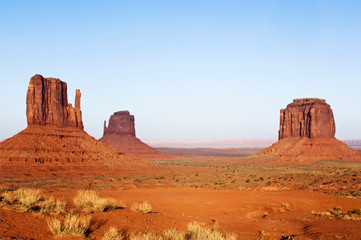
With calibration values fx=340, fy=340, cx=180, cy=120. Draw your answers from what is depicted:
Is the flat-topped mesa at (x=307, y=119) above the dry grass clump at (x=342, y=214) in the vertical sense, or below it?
above

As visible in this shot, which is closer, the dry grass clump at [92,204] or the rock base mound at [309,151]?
the dry grass clump at [92,204]

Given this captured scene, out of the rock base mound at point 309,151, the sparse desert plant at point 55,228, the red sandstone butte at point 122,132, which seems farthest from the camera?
the red sandstone butte at point 122,132

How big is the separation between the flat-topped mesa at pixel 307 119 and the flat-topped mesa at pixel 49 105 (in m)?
69.0

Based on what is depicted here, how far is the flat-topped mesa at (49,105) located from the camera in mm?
59031

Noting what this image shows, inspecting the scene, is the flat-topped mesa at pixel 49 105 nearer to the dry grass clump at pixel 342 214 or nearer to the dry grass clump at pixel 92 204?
the dry grass clump at pixel 92 204

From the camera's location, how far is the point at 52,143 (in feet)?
185

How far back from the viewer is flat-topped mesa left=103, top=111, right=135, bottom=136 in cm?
14388

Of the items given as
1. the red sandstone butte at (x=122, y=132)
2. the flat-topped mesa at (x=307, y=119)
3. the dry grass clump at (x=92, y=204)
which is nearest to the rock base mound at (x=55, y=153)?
the dry grass clump at (x=92, y=204)

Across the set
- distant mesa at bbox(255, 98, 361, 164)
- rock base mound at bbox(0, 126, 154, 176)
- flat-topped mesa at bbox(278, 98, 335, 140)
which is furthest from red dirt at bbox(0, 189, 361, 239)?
flat-topped mesa at bbox(278, 98, 335, 140)

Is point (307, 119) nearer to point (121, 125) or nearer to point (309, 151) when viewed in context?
point (309, 151)

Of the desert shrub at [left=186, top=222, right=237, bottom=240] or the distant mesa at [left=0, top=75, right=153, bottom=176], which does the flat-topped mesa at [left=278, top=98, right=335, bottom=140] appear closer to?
the distant mesa at [left=0, top=75, right=153, bottom=176]

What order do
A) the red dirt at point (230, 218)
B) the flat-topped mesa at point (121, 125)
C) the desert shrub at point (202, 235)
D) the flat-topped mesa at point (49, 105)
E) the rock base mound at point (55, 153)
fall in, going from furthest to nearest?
the flat-topped mesa at point (121, 125), the flat-topped mesa at point (49, 105), the rock base mound at point (55, 153), the desert shrub at point (202, 235), the red dirt at point (230, 218)

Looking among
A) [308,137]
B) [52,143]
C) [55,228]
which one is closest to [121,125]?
[308,137]

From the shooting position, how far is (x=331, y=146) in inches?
3853
